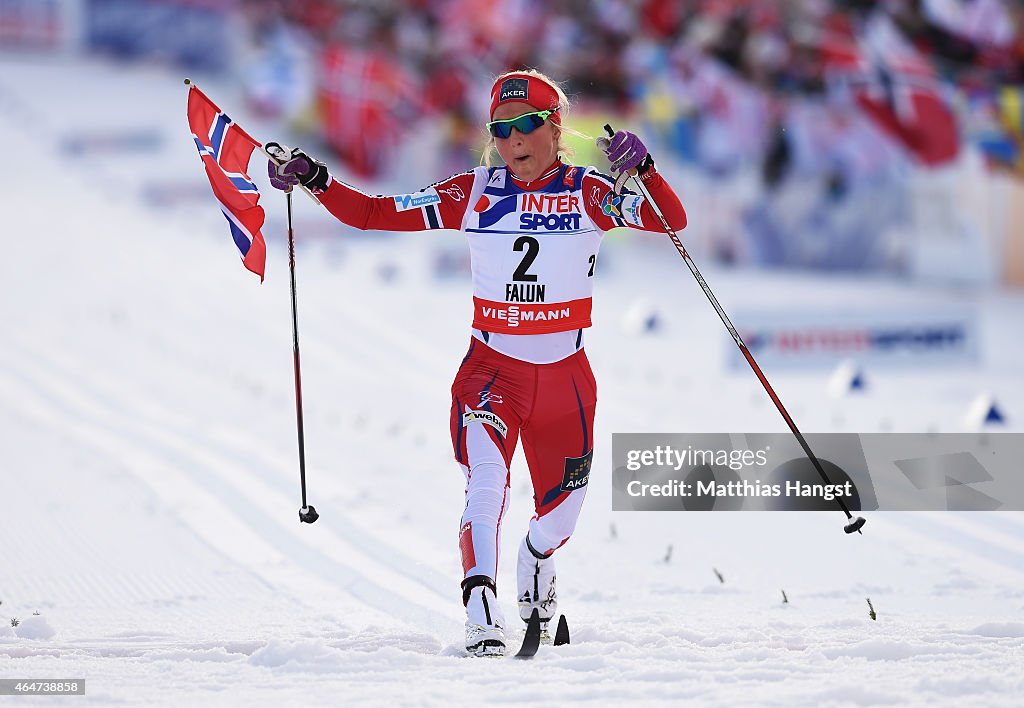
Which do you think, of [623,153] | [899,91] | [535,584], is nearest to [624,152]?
[623,153]

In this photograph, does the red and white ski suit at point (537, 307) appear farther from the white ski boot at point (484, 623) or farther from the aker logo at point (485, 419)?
the white ski boot at point (484, 623)

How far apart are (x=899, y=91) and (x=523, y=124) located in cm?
1105

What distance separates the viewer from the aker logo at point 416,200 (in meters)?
4.94

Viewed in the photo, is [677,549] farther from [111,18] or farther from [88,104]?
[111,18]

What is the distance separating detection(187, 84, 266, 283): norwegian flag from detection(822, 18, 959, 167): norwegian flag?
34.9 ft

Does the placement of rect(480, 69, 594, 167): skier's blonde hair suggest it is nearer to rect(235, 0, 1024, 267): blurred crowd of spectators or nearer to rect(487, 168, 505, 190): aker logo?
rect(487, 168, 505, 190): aker logo

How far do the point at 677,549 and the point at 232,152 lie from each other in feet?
9.07

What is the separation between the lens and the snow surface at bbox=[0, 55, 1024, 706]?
166 inches

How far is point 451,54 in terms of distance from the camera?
22.5 meters

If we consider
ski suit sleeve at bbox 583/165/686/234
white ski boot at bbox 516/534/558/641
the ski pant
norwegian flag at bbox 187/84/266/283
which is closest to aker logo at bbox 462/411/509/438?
the ski pant

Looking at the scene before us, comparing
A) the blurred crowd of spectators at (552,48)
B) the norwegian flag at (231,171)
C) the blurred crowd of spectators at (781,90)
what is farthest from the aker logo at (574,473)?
the blurred crowd of spectators at (552,48)

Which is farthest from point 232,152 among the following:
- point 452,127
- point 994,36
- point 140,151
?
point 140,151

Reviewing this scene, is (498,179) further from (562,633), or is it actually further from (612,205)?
(562,633)

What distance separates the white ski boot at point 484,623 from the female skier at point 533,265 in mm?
406
